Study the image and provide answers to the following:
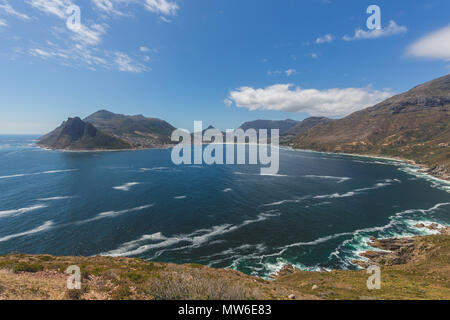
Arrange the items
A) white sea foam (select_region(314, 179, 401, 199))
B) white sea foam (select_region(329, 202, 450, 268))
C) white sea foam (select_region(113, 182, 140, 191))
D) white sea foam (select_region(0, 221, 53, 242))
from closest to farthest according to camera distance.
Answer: white sea foam (select_region(329, 202, 450, 268)) → white sea foam (select_region(0, 221, 53, 242)) → white sea foam (select_region(314, 179, 401, 199)) → white sea foam (select_region(113, 182, 140, 191))

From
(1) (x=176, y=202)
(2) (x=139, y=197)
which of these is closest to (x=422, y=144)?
(1) (x=176, y=202)

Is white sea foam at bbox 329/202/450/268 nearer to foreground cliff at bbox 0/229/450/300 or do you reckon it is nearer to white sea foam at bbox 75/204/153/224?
foreground cliff at bbox 0/229/450/300

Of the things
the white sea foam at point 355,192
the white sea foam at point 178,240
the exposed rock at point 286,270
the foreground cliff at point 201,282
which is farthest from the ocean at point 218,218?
the foreground cliff at point 201,282

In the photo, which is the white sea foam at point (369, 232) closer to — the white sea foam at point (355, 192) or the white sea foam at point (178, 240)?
the white sea foam at point (355, 192)

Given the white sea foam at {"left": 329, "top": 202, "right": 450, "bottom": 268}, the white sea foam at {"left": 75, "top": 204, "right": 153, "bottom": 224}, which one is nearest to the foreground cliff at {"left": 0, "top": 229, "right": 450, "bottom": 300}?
the white sea foam at {"left": 329, "top": 202, "right": 450, "bottom": 268}

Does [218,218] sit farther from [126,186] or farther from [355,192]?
[355,192]

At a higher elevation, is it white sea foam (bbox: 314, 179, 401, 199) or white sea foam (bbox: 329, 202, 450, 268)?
white sea foam (bbox: 314, 179, 401, 199)
